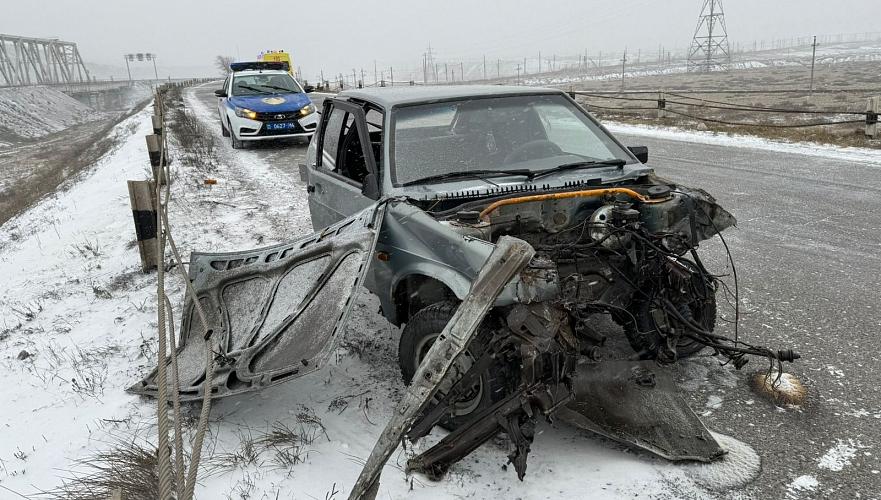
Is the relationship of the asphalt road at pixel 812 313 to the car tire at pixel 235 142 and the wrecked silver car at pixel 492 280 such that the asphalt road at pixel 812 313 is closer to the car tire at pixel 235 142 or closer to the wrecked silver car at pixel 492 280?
the wrecked silver car at pixel 492 280

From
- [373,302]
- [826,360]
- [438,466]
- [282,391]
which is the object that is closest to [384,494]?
[438,466]

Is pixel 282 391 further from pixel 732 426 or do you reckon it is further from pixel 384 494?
pixel 732 426

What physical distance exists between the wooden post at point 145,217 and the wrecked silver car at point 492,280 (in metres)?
1.92

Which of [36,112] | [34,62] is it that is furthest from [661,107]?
[34,62]

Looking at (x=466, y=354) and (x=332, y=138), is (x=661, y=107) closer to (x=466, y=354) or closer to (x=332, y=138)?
(x=332, y=138)

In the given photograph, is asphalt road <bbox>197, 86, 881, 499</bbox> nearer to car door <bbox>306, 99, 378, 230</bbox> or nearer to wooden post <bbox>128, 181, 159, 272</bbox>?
car door <bbox>306, 99, 378, 230</bbox>

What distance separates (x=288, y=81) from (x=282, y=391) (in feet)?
40.7

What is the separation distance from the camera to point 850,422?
3098 millimetres

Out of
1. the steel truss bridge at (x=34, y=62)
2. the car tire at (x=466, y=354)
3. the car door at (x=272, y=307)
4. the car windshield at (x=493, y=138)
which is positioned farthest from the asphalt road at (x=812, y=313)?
the steel truss bridge at (x=34, y=62)

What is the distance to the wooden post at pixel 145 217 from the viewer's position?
19.5ft

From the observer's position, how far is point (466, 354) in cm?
295

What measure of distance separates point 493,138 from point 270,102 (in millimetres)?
10251

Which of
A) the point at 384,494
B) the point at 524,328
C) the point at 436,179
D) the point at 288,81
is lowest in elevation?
the point at 384,494

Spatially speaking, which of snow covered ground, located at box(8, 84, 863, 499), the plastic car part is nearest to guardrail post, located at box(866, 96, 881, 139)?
snow covered ground, located at box(8, 84, 863, 499)
